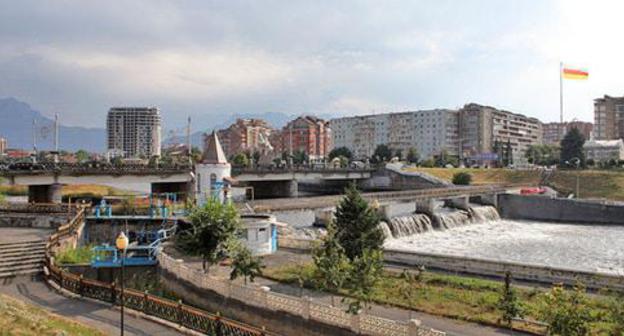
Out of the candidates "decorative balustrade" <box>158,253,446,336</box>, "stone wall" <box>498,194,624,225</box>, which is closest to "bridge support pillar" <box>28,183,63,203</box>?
"decorative balustrade" <box>158,253,446,336</box>

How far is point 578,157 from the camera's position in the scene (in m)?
123

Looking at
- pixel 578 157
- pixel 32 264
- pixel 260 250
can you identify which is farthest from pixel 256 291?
pixel 578 157

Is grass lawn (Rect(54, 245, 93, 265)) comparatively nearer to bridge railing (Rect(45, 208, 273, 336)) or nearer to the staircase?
the staircase

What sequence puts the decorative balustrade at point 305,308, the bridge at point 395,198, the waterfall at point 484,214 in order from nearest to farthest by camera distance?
1. the decorative balustrade at point 305,308
2. the bridge at point 395,198
3. the waterfall at point 484,214

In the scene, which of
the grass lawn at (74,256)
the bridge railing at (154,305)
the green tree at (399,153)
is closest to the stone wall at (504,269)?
the bridge railing at (154,305)

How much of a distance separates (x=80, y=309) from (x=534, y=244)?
147ft

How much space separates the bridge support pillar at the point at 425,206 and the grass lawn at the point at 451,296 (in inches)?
1455

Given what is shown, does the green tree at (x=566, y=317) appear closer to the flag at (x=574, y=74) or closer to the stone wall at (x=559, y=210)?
the stone wall at (x=559, y=210)

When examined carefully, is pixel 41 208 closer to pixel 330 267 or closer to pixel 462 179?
pixel 330 267

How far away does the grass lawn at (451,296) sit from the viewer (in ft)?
62.5

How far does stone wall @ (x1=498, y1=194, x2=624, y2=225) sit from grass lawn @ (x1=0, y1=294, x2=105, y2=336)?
6776 centimetres

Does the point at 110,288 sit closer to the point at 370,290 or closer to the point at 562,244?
the point at 370,290

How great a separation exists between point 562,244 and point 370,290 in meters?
41.3

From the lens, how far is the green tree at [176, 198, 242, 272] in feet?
77.9
